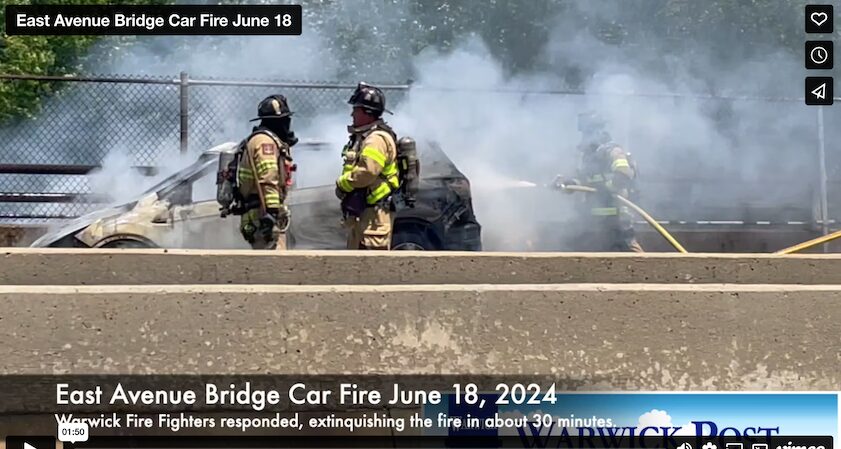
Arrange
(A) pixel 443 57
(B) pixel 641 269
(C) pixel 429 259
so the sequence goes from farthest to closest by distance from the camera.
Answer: (A) pixel 443 57, (B) pixel 641 269, (C) pixel 429 259

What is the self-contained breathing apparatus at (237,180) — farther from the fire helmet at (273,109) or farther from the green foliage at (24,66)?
the green foliage at (24,66)

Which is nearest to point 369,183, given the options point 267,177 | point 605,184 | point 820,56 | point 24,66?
point 267,177

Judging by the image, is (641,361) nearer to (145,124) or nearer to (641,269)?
(641,269)

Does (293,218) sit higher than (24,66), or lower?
lower

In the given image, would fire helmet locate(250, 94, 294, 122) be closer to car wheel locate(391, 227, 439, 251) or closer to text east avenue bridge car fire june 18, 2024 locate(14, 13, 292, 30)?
car wheel locate(391, 227, 439, 251)

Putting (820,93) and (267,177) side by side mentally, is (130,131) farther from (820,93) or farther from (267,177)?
(820,93)

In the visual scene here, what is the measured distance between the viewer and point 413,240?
8.10 m

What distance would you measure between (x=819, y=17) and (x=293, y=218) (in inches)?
359

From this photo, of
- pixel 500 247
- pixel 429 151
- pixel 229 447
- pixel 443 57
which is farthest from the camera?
pixel 443 57

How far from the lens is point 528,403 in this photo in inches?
136

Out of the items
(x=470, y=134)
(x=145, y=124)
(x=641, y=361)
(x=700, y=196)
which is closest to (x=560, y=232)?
(x=470, y=134)

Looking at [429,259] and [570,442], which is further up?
[429,259]

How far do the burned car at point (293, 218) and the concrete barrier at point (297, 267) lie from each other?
319cm

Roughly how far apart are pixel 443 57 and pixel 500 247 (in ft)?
19.8
